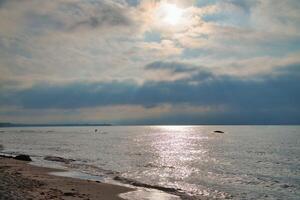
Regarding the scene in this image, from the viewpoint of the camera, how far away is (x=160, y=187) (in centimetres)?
3136

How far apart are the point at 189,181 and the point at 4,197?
21.6 metres

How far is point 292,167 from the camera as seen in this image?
1940 inches

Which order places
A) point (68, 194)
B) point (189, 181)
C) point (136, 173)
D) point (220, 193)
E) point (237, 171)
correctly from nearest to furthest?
1. point (68, 194)
2. point (220, 193)
3. point (189, 181)
4. point (136, 173)
5. point (237, 171)

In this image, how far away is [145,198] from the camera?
25.5 metres

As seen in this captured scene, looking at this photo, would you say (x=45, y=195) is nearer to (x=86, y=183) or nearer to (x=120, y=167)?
(x=86, y=183)

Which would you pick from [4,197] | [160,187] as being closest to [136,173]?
[160,187]

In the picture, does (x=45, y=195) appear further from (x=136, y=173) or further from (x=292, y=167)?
(x=292, y=167)

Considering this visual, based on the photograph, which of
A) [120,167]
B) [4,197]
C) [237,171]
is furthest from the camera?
[120,167]

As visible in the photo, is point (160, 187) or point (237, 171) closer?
point (160, 187)

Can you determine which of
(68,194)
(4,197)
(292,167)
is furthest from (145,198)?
(292,167)

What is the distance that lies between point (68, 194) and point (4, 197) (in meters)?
6.07

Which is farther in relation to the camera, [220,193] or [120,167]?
[120,167]

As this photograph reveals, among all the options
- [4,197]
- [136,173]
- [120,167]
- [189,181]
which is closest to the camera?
[4,197]

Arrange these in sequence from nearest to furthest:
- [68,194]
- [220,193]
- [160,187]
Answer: [68,194]
[220,193]
[160,187]
